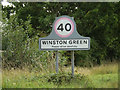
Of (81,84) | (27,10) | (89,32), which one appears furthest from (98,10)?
(81,84)

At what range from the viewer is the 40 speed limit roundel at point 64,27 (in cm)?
719

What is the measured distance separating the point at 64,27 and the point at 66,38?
1.24 ft

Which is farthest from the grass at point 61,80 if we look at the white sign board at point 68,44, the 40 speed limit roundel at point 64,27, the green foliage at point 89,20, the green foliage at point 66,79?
the green foliage at point 89,20

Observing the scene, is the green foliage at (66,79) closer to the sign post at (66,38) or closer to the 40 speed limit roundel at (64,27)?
the sign post at (66,38)

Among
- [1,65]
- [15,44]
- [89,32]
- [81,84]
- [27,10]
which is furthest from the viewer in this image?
[27,10]

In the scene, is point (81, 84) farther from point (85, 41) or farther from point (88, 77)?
point (85, 41)

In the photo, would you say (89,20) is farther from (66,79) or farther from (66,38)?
(66,79)

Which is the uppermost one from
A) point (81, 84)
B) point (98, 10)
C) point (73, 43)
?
point (98, 10)

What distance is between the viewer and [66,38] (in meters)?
7.21

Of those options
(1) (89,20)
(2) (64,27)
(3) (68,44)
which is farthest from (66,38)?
(1) (89,20)

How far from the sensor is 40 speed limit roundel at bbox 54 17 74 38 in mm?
7188

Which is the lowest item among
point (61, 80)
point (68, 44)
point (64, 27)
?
point (61, 80)

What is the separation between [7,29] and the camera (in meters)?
11.2

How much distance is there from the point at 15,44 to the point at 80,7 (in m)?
7.21
